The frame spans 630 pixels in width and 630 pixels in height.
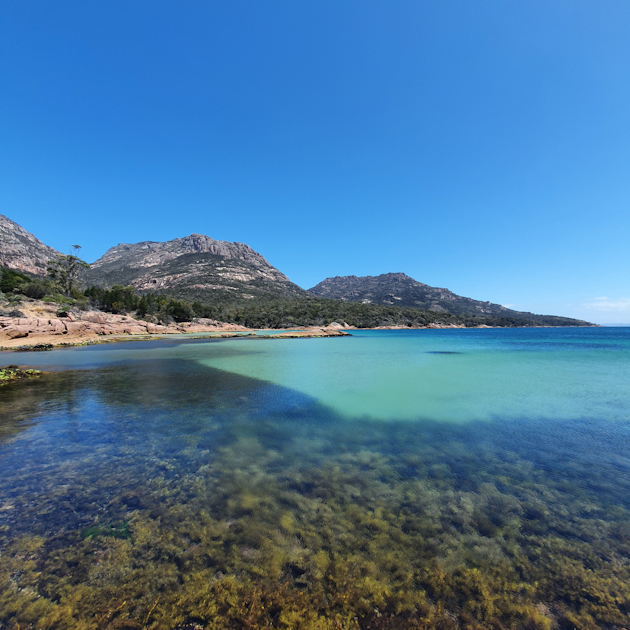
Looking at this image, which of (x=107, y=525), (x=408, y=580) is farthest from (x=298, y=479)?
(x=107, y=525)

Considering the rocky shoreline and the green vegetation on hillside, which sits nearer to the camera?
the rocky shoreline

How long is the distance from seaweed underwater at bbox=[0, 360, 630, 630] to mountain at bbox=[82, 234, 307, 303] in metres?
103

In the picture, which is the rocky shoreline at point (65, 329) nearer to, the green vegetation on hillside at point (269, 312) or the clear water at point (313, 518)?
the green vegetation on hillside at point (269, 312)

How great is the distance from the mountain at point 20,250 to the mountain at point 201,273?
14.9m

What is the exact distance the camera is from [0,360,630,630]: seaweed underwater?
2.88 m

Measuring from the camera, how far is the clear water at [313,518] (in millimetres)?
2914

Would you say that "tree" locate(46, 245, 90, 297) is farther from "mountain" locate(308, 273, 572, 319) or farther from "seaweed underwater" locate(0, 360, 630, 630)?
"mountain" locate(308, 273, 572, 319)

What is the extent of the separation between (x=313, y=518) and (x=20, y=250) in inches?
5833

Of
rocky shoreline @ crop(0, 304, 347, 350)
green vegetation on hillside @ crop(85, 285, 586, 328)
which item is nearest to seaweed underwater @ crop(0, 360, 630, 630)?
rocky shoreline @ crop(0, 304, 347, 350)

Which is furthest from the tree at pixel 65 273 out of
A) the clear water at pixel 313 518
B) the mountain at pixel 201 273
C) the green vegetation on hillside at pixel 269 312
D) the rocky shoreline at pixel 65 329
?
the clear water at pixel 313 518

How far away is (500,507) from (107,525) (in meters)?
6.05

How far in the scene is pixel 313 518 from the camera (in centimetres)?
430

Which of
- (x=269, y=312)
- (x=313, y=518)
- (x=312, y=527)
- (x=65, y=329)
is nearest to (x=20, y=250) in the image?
(x=269, y=312)

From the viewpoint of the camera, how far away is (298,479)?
5.40 meters
